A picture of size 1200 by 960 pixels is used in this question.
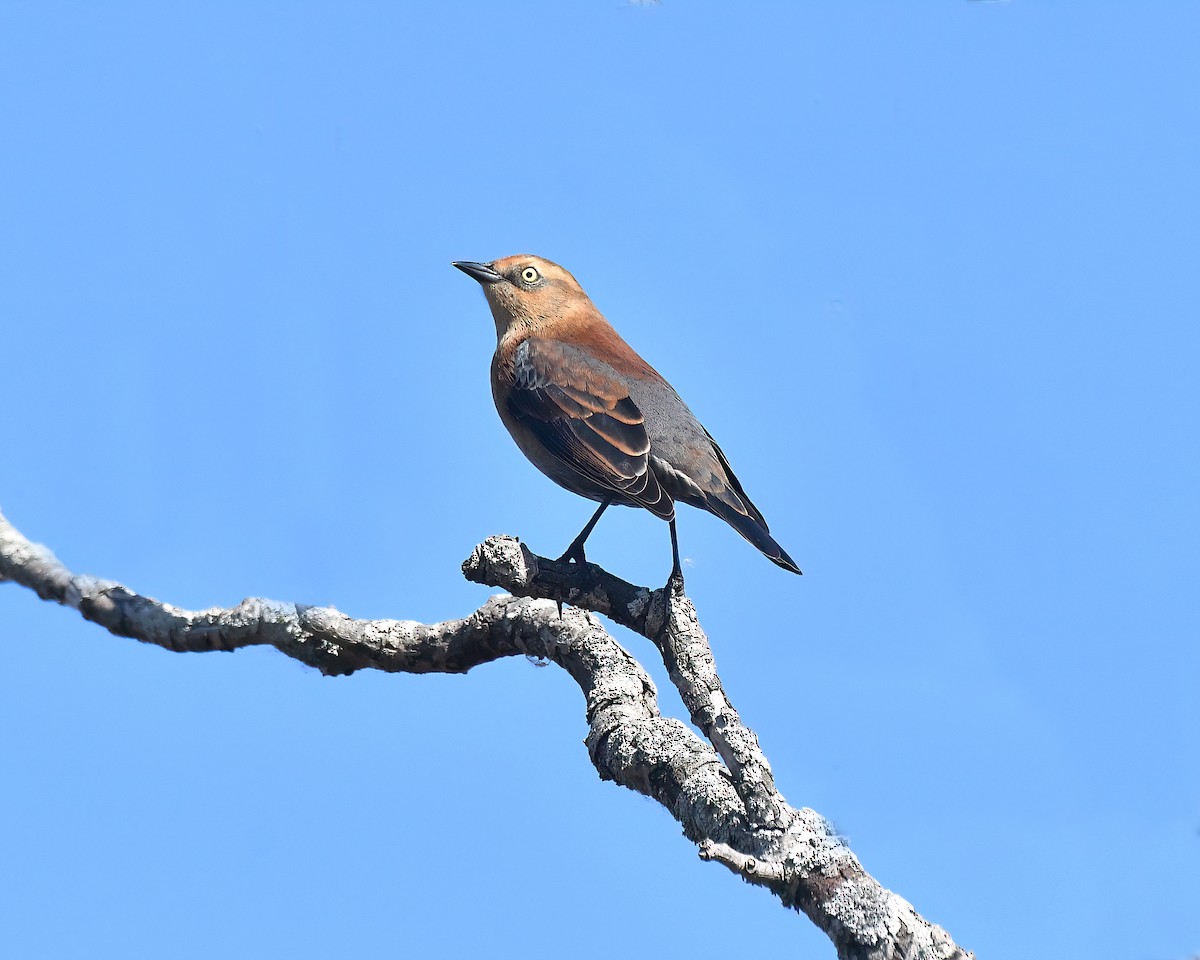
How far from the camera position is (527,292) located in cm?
781

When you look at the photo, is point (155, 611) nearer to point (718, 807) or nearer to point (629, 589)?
point (629, 589)

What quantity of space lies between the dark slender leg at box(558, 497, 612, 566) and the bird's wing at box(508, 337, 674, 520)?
0.26m

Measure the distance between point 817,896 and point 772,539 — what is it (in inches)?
105

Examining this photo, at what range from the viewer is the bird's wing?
634 cm

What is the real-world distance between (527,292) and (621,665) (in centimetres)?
340

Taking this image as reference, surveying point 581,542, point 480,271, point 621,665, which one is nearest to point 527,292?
point 480,271

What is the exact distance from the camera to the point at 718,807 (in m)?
4.25

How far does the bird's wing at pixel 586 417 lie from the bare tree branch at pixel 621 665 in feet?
2.68

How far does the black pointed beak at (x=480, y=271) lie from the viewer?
7855mm

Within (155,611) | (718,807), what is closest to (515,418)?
(155,611)

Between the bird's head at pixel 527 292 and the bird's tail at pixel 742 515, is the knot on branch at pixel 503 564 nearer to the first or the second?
the bird's tail at pixel 742 515

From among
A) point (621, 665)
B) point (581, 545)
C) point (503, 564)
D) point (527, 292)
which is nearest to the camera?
point (621, 665)

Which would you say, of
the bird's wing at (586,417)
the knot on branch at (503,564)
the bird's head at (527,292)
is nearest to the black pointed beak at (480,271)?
the bird's head at (527,292)

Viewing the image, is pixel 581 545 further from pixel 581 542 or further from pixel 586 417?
pixel 586 417
